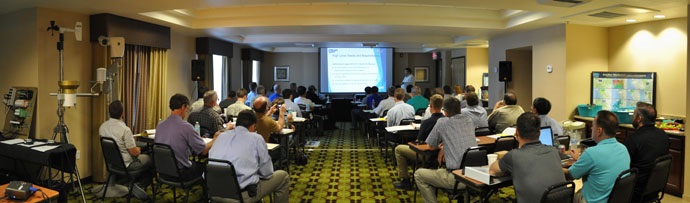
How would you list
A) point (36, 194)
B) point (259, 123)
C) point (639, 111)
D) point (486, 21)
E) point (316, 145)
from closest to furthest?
point (36, 194) → point (639, 111) → point (259, 123) → point (486, 21) → point (316, 145)

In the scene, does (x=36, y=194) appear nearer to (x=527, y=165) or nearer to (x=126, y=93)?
(x=527, y=165)

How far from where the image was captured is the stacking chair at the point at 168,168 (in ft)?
13.0

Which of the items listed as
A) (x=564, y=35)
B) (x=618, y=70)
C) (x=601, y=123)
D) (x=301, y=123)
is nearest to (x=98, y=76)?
(x=301, y=123)

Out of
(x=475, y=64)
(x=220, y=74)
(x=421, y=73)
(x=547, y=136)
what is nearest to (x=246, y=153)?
(x=547, y=136)

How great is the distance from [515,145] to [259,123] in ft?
9.80

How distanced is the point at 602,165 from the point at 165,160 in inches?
Result: 142

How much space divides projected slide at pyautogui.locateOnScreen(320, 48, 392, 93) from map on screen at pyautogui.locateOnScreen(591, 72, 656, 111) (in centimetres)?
783

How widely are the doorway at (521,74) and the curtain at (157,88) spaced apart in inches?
A: 269

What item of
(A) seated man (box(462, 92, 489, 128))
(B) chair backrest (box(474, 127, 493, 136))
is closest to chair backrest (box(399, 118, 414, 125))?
(A) seated man (box(462, 92, 489, 128))

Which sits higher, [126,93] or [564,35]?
[564,35]

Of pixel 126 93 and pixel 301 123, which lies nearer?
pixel 126 93

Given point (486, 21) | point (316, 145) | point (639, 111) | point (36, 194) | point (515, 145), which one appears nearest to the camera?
point (36, 194)

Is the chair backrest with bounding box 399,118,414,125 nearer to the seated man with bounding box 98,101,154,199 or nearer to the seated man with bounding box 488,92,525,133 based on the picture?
the seated man with bounding box 488,92,525,133

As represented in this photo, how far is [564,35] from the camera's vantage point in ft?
23.3
